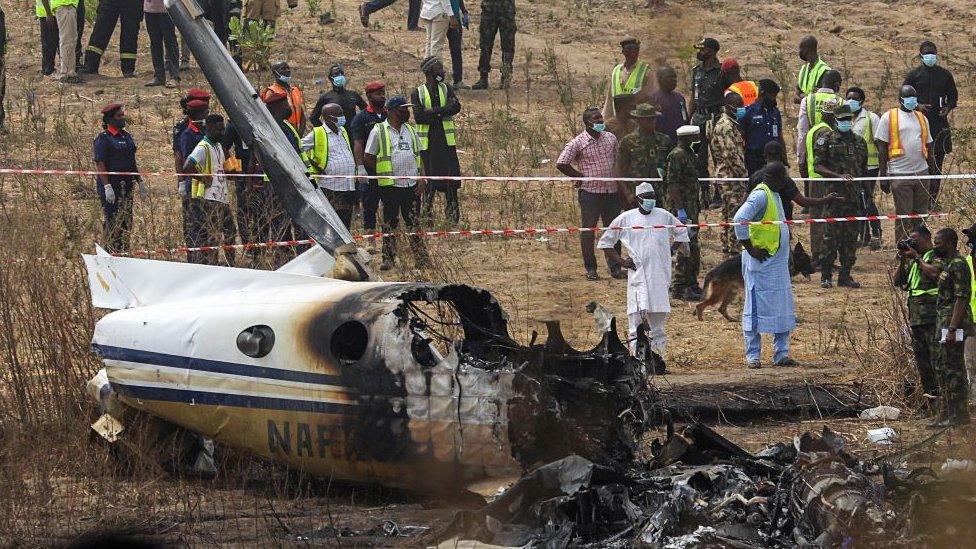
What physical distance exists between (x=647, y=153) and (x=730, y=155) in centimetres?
143

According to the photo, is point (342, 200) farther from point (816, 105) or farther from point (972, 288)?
point (972, 288)

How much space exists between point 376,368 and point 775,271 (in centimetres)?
553

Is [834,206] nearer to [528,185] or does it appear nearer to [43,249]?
[528,185]

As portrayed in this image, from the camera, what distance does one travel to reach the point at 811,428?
13.4m

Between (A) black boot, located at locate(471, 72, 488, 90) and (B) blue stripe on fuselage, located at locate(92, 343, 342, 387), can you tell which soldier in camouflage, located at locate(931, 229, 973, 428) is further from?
(A) black boot, located at locate(471, 72, 488, 90)

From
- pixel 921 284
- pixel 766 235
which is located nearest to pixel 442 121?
pixel 766 235

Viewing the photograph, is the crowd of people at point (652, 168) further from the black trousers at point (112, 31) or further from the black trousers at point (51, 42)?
the black trousers at point (51, 42)

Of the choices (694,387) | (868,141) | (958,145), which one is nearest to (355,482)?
(694,387)

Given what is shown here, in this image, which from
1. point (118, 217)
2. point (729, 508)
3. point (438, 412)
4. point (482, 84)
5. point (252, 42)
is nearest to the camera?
point (729, 508)

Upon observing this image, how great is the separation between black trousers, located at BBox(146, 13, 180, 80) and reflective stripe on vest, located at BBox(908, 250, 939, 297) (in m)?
13.4

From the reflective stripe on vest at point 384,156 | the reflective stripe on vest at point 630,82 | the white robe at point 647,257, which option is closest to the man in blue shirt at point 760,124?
the reflective stripe on vest at point 630,82

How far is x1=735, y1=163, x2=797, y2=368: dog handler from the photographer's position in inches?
580

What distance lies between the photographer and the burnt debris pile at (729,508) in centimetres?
941

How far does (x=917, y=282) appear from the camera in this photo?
12.8 meters
